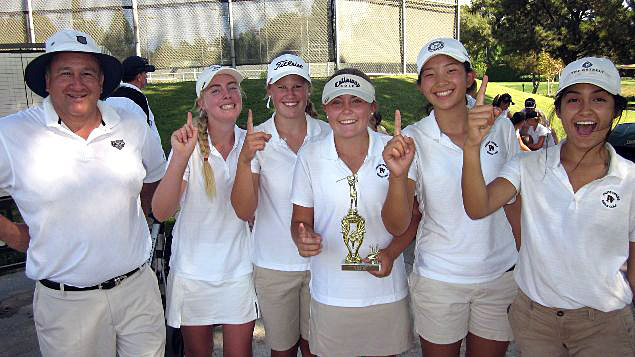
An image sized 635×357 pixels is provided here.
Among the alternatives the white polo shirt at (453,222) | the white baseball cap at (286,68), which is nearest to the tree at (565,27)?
the white baseball cap at (286,68)

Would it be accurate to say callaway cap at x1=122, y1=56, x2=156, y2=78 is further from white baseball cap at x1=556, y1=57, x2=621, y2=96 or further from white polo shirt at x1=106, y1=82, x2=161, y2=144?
white baseball cap at x1=556, y1=57, x2=621, y2=96

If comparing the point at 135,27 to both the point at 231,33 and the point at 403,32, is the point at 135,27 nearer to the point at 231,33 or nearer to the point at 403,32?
the point at 231,33

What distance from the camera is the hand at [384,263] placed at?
280 centimetres

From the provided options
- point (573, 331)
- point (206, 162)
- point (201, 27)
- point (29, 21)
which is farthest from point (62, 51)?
point (29, 21)

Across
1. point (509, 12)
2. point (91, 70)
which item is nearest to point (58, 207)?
point (91, 70)

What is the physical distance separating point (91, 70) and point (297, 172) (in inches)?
49.5

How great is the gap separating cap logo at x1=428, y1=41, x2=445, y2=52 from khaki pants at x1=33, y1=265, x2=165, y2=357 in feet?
6.80

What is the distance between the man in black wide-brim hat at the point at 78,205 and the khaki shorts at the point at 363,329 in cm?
104

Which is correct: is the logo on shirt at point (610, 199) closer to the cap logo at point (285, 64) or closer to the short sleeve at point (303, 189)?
the short sleeve at point (303, 189)

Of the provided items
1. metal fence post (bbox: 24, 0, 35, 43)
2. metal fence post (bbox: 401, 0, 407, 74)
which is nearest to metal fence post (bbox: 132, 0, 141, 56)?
metal fence post (bbox: 24, 0, 35, 43)

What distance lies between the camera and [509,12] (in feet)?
90.1

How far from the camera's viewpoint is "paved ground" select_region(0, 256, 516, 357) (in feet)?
14.5

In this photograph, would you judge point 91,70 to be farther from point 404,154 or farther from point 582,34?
point 582,34

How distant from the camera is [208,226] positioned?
129 inches
